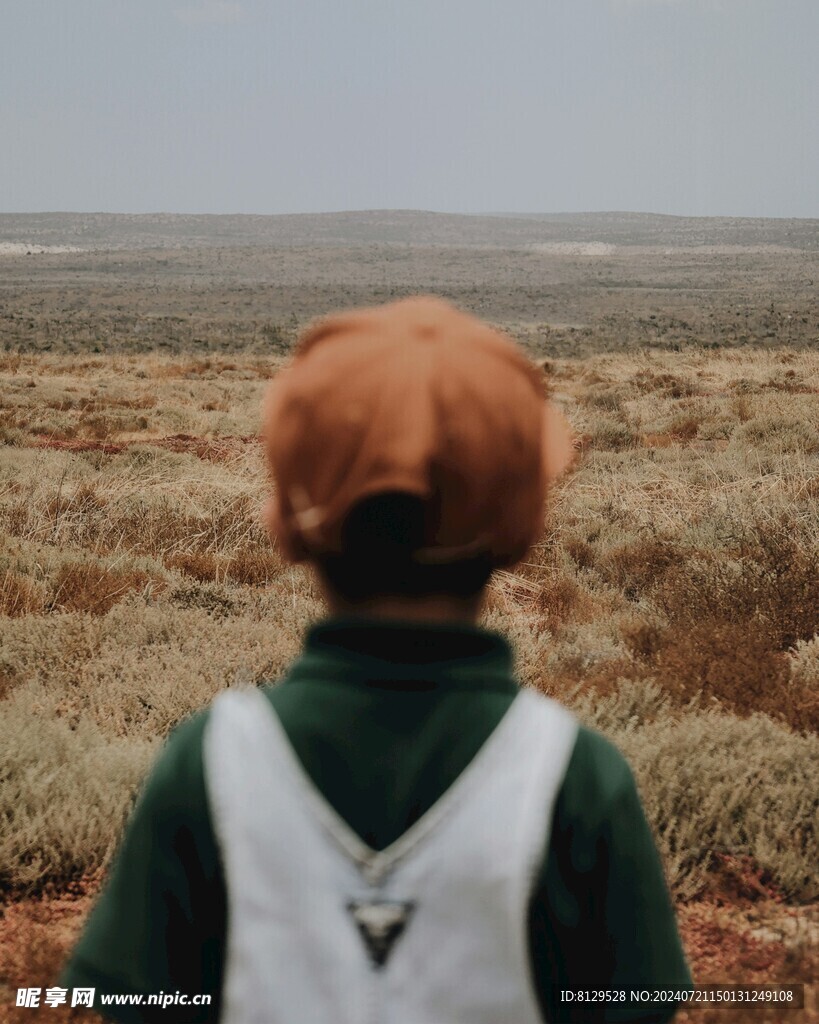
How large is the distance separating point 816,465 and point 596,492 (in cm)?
215

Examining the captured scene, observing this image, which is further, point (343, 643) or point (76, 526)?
point (76, 526)

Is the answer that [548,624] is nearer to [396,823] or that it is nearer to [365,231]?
[396,823]

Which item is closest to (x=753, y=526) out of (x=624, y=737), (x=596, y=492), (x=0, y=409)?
(x=596, y=492)

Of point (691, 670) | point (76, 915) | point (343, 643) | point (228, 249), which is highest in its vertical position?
point (228, 249)

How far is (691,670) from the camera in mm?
4523

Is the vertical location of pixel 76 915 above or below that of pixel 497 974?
below

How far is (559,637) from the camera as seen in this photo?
5.72m

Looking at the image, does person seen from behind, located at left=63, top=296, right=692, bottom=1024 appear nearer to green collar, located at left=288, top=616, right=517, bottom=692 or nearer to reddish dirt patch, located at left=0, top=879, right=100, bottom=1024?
green collar, located at left=288, top=616, right=517, bottom=692

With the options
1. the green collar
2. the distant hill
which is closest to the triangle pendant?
the green collar

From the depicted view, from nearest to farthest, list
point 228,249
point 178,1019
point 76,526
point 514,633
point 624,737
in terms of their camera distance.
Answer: point 178,1019 → point 624,737 → point 514,633 → point 76,526 → point 228,249

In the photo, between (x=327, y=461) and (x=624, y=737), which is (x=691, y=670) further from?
(x=327, y=461)

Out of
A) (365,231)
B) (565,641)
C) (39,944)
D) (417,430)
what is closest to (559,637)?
(565,641)

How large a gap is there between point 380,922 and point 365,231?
554 feet

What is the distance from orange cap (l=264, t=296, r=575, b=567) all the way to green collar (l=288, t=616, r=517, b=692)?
0.08m
